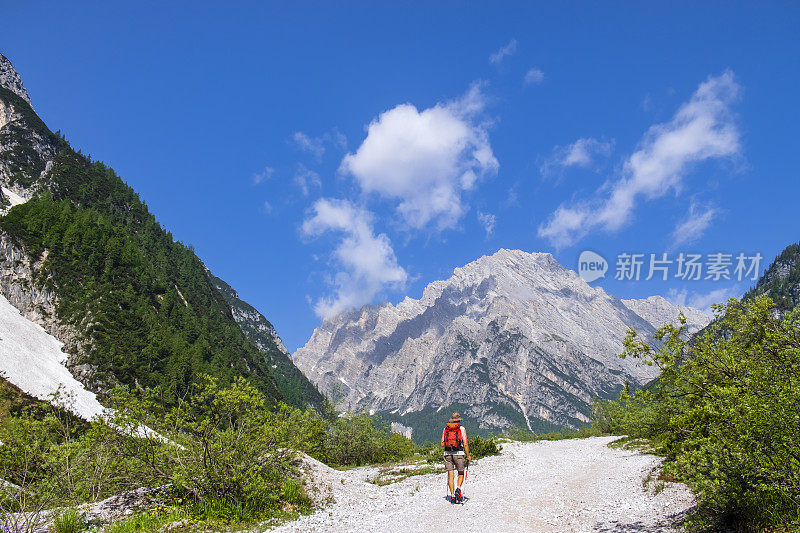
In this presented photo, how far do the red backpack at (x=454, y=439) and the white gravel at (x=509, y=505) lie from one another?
2027mm

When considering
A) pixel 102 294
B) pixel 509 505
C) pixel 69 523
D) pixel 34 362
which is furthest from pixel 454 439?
pixel 102 294

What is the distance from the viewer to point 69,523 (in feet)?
40.4

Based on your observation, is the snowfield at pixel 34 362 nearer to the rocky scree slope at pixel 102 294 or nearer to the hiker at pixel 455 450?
the rocky scree slope at pixel 102 294

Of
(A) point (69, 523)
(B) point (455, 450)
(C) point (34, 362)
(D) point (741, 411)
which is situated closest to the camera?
(D) point (741, 411)

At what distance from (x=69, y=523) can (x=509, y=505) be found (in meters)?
14.1

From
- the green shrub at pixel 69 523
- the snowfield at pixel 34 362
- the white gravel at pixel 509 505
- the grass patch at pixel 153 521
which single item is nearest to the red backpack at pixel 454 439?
the white gravel at pixel 509 505

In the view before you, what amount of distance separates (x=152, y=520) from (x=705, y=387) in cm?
1646

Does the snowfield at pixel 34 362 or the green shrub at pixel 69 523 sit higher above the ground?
the snowfield at pixel 34 362

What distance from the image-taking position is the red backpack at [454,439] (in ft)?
57.0

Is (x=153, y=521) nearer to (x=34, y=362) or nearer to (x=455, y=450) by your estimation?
(x=455, y=450)

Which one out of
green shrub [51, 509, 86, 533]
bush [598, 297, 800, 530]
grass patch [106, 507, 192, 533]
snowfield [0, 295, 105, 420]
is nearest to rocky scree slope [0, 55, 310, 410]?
snowfield [0, 295, 105, 420]

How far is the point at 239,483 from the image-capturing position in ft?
48.2

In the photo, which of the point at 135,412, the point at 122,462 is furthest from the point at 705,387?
the point at 122,462

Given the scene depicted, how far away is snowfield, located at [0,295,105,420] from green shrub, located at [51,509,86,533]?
207 feet
